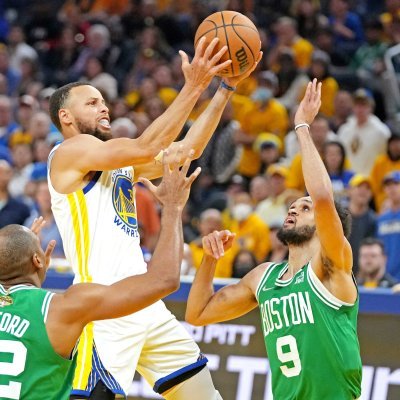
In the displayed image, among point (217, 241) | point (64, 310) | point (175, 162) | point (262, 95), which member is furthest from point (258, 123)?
point (64, 310)

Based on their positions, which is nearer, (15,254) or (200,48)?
(15,254)

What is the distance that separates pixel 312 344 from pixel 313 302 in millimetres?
215

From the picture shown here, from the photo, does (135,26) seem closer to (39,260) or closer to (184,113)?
(184,113)

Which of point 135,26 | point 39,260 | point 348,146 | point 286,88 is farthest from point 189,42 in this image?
point 39,260

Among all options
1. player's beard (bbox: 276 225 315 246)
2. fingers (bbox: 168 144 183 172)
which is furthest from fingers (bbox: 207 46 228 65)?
fingers (bbox: 168 144 183 172)

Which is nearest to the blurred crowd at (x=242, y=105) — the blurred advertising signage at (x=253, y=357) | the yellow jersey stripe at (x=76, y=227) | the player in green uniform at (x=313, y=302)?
the blurred advertising signage at (x=253, y=357)

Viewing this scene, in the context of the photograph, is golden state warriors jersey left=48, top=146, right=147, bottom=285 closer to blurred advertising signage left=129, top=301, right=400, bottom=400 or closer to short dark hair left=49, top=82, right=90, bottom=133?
short dark hair left=49, top=82, right=90, bottom=133

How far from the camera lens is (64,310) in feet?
14.0

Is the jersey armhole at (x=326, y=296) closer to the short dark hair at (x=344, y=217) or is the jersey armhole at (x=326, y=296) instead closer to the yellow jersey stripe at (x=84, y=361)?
the short dark hair at (x=344, y=217)

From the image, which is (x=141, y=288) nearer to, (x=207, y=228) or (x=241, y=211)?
(x=207, y=228)

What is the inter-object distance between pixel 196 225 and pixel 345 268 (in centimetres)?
664

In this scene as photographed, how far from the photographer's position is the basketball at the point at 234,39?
5.98m

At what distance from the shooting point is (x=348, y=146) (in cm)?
1173

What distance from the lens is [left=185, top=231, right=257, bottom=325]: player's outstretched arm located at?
5707 mm
